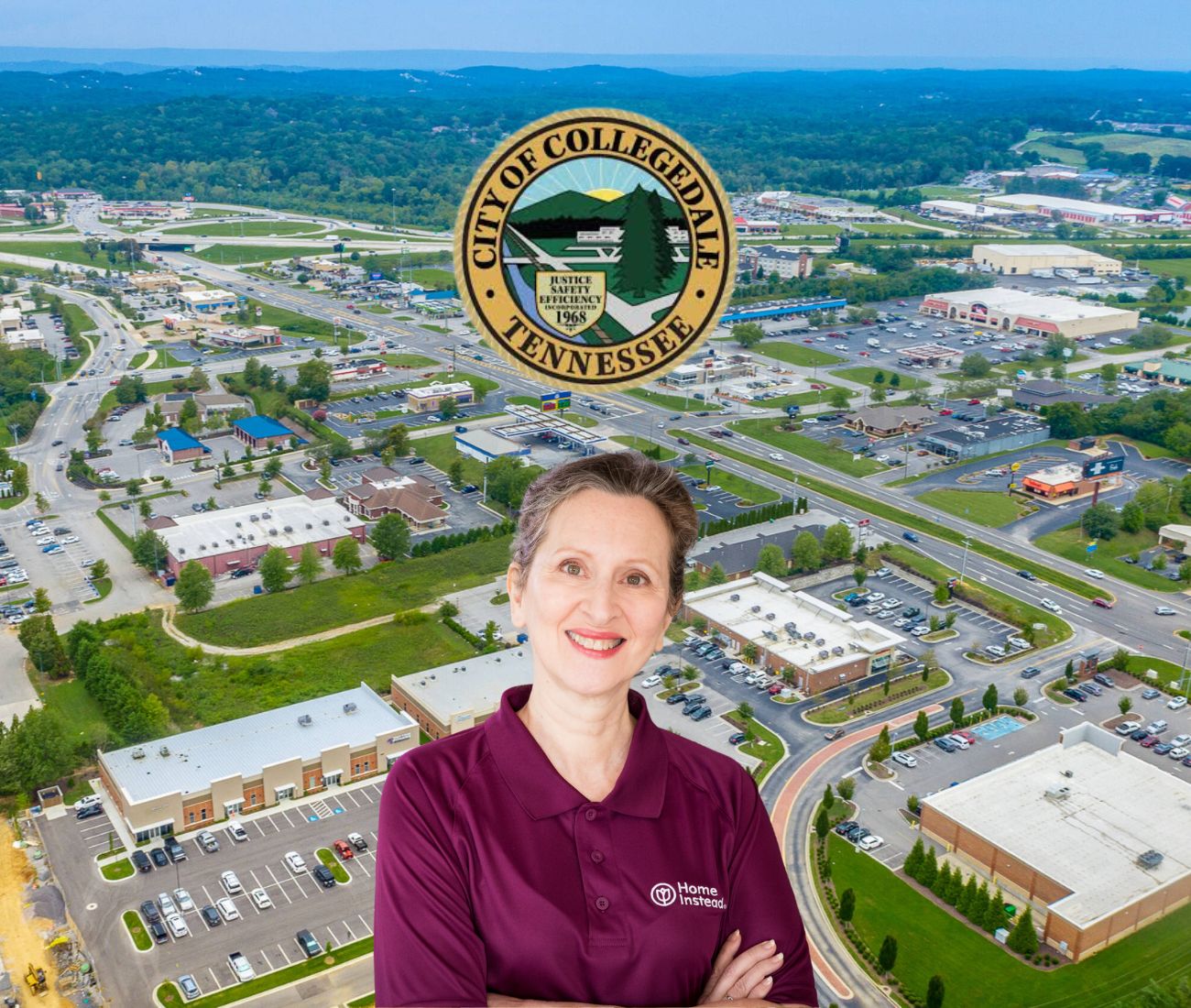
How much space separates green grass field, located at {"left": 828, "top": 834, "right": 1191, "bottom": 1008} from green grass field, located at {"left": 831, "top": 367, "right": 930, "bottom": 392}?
16339 mm

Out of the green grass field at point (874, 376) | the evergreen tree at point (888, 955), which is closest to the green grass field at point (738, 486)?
the green grass field at point (874, 376)

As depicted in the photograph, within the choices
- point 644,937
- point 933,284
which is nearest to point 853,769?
point 644,937

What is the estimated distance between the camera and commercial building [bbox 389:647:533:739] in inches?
457

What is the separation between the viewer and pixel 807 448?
2069cm

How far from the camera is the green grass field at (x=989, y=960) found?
841 cm

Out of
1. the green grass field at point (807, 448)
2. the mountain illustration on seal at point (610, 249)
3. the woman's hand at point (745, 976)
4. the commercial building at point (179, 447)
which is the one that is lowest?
the commercial building at point (179, 447)

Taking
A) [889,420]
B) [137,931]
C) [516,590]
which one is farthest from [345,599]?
[516,590]

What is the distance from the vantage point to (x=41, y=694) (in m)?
12.3

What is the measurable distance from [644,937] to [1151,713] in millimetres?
12676

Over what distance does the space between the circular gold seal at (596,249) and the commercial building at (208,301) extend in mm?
28959

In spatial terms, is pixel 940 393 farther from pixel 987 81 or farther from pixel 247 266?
pixel 987 81

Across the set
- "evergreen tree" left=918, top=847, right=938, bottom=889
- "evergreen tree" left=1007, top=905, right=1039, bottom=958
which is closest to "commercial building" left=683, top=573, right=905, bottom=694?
"evergreen tree" left=918, top=847, right=938, bottom=889

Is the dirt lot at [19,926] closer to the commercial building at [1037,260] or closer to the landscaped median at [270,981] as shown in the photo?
the landscaped median at [270,981]

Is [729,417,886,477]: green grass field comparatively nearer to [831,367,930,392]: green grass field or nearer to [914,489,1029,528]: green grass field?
[914,489,1029,528]: green grass field
